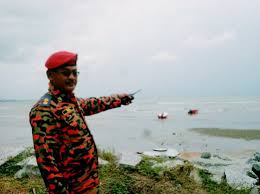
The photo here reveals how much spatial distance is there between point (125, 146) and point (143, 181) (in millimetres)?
9725

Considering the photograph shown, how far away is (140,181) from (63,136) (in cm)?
318

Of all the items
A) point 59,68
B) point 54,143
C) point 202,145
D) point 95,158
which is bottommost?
point 202,145

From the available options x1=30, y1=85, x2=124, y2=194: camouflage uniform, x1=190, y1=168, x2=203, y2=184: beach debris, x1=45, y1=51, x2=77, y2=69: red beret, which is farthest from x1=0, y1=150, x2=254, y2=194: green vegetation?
x1=45, y1=51, x2=77, y2=69: red beret

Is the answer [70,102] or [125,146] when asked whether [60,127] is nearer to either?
[70,102]

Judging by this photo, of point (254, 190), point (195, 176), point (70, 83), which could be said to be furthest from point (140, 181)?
point (70, 83)

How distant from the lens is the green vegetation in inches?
220

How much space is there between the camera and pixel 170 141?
17375mm

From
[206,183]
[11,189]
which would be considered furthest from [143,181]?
[11,189]

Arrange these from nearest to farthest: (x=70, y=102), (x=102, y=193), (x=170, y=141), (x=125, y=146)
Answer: (x=70, y=102) < (x=102, y=193) < (x=125, y=146) < (x=170, y=141)

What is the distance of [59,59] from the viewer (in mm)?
2822

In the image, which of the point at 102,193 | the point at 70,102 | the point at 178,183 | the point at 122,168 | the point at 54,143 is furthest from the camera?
the point at 122,168

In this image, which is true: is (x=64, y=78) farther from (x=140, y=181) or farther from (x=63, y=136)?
(x=140, y=181)

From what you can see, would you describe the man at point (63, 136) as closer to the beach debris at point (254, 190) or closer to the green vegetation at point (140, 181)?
the green vegetation at point (140, 181)

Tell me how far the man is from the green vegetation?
2634mm
